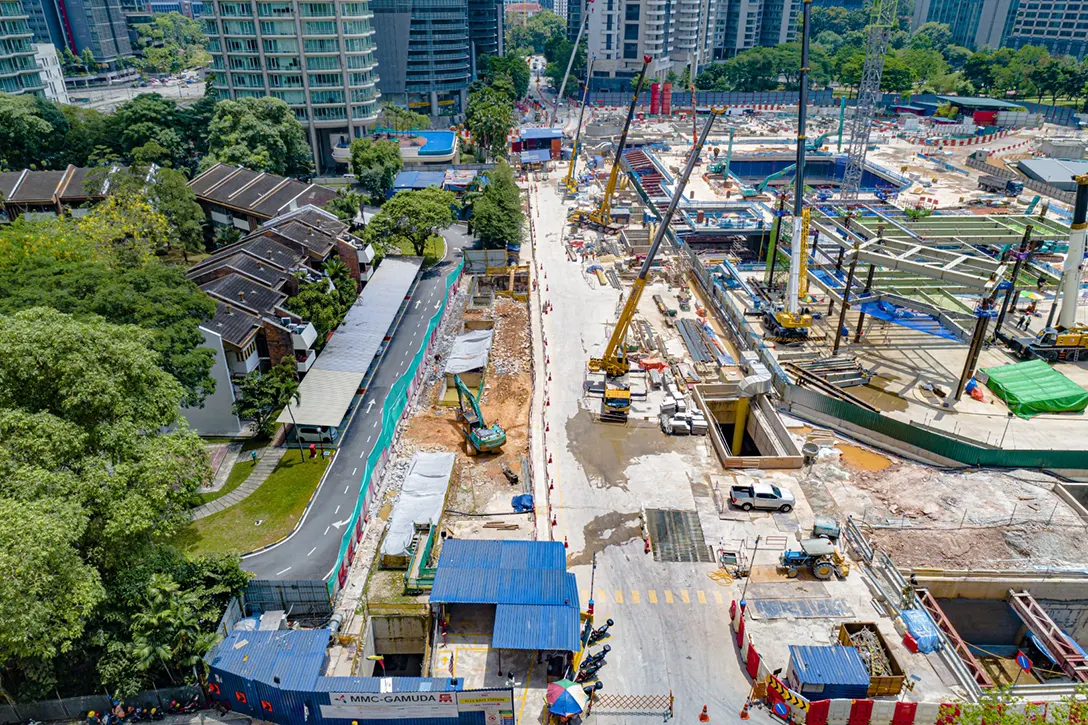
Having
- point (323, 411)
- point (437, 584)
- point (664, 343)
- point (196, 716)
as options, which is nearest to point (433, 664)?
point (437, 584)

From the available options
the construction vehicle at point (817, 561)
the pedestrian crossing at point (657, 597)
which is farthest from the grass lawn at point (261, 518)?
the construction vehicle at point (817, 561)

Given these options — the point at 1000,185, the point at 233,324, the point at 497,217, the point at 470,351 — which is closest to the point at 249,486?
the point at 233,324

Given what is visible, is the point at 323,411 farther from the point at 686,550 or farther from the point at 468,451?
the point at 686,550

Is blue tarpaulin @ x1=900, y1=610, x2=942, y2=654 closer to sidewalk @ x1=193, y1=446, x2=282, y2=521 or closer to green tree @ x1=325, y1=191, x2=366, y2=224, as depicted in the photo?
sidewalk @ x1=193, y1=446, x2=282, y2=521

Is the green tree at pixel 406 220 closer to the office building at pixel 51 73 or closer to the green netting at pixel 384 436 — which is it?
the green netting at pixel 384 436

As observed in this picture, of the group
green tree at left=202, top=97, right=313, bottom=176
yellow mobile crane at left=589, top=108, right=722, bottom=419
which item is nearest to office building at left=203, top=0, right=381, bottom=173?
green tree at left=202, top=97, right=313, bottom=176

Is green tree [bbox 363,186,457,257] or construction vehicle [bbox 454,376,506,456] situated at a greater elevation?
green tree [bbox 363,186,457,257]
